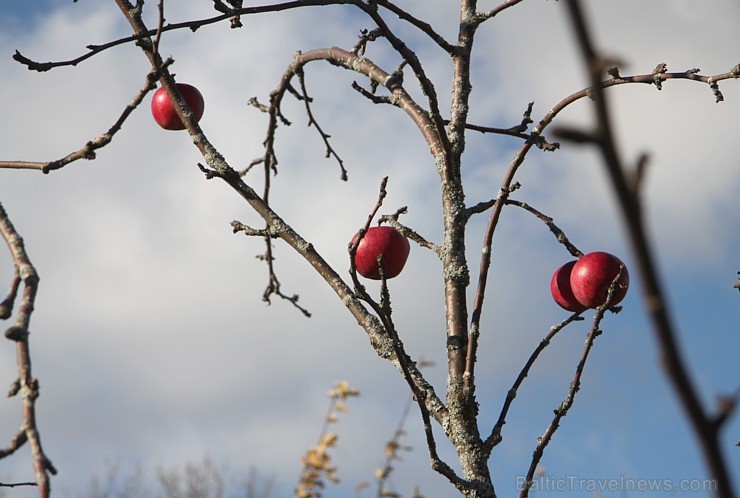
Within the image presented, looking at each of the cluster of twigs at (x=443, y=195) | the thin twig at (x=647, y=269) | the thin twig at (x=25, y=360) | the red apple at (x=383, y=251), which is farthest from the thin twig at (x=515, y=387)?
the thin twig at (x=647, y=269)

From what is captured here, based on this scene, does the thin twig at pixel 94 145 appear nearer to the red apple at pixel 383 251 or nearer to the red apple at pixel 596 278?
the red apple at pixel 383 251

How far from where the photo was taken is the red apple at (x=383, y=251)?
2.16m

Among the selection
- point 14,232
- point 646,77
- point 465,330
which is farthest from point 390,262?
point 14,232

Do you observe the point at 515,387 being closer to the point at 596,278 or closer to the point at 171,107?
the point at 596,278

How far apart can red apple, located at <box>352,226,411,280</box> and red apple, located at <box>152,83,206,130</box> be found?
67cm

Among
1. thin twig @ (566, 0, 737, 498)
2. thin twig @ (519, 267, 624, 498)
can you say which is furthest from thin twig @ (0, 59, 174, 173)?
thin twig @ (566, 0, 737, 498)

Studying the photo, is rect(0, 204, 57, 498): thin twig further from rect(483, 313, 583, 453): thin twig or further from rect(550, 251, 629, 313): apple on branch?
rect(550, 251, 629, 313): apple on branch

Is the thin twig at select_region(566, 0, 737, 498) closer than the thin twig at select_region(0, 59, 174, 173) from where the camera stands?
Yes

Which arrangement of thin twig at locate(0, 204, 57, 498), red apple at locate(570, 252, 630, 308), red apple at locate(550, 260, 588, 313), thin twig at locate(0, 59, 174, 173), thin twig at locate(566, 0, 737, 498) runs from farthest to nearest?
red apple at locate(550, 260, 588, 313) < red apple at locate(570, 252, 630, 308) < thin twig at locate(0, 59, 174, 173) < thin twig at locate(0, 204, 57, 498) < thin twig at locate(566, 0, 737, 498)

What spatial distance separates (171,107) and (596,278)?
4.32 feet

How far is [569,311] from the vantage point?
2.21 metres

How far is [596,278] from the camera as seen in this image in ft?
6.59

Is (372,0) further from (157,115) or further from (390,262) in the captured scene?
(157,115)

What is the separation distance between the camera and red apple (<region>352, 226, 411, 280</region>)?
2.16m
